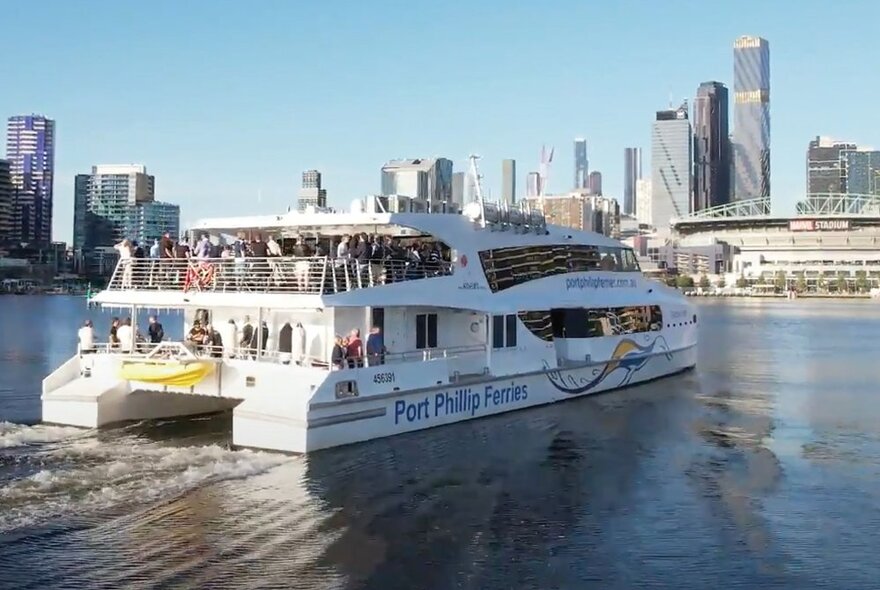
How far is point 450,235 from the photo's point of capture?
20.1 meters

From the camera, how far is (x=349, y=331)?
1834cm

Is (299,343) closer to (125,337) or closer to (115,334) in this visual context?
(125,337)

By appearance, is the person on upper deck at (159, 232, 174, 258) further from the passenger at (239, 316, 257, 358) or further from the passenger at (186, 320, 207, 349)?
the passenger at (239, 316, 257, 358)

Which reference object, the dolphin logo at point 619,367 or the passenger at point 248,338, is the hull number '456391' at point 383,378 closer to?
the passenger at point 248,338

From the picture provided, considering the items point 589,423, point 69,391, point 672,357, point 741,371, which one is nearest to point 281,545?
point 69,391

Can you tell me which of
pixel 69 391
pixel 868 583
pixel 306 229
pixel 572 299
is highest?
pixel 306 229

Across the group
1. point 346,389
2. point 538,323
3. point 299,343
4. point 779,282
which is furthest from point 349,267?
point 779,282

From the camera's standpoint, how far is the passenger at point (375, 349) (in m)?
17.4

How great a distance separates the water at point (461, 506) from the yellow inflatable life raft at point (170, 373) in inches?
46.9

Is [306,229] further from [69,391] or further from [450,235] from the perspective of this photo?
[69,391]

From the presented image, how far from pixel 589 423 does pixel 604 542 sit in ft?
29.5

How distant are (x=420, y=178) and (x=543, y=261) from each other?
Result: 5.93 metres

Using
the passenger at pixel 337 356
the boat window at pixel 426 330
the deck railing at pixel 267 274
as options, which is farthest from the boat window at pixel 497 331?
the passenger at pixel 337 356

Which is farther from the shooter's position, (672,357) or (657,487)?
(672,357)
